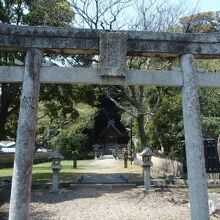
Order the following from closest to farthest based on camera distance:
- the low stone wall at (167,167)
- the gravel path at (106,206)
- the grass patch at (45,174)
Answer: the gravel path at (106,206)
the grass patch at (45,174)
the low stone wall at (167,167)

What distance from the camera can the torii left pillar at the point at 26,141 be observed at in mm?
7258

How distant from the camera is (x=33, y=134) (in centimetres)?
759

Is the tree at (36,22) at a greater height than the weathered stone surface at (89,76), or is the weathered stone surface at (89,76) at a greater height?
the tree at (36,22)

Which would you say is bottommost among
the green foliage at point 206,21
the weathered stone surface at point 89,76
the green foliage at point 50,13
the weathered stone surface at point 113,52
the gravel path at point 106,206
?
the gravel path at point 106,206

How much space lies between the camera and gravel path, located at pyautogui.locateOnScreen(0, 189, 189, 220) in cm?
1088

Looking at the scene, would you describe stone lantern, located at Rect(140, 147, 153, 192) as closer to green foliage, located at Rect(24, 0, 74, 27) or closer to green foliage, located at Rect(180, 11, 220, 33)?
green foliage, located at Rect(24, 0, 74, 27)

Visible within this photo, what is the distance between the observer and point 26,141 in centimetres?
741

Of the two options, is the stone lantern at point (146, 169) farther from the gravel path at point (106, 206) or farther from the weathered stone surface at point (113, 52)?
the weathered stone surface at point (113, 52)

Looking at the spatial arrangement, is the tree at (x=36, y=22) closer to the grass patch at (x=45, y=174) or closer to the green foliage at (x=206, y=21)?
the grass patch at (x=45, y=174)

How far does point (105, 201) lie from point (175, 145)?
11.5m

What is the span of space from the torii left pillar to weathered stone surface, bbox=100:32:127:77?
136cm

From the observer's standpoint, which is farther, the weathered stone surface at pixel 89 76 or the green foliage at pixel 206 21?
the green foliage at pixel 206 21

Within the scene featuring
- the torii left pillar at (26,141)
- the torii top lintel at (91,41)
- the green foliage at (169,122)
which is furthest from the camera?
the green foliage at (169,122)

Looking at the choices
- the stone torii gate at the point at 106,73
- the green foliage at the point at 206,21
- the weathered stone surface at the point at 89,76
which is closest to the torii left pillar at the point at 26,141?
the stone torii gate at the point at 106,73
